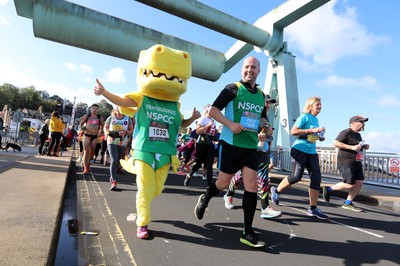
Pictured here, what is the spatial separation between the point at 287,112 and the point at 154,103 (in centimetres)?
1231

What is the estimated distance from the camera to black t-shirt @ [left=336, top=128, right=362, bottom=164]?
5.64 m

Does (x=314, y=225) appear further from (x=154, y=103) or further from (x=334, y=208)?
(x=154, y=103)

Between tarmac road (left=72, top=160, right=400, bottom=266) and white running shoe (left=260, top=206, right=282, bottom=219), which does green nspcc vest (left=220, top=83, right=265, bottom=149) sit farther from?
white running shoe (left=260, top=206, right=282, bottom=219)

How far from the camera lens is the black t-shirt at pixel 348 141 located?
5645 millimetres

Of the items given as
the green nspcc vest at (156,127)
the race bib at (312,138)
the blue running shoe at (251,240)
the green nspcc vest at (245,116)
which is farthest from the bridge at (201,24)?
the blue running shoe at (251,240)

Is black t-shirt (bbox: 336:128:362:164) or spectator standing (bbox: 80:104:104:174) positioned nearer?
black t-shirt (bbox: 336:128:362:164)

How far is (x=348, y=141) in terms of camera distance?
569 centimetres

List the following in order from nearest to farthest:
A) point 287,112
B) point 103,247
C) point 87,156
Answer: point 103,247 < point 87,156 < point 287,112

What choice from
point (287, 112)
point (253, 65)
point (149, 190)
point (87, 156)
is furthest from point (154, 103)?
point (287, 112)

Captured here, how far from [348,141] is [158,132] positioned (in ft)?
13.0

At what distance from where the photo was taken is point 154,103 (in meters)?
3.50

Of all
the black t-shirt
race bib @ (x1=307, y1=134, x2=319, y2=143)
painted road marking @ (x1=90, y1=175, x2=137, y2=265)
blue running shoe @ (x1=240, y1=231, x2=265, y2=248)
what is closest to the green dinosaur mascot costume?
painted road marking @ (x1=90, y1=175, x2=137, y2=265)

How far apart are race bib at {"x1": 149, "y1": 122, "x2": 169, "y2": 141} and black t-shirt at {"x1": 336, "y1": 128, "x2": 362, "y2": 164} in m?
3.81

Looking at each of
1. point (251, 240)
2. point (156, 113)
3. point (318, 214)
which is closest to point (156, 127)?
point (156, 113)
